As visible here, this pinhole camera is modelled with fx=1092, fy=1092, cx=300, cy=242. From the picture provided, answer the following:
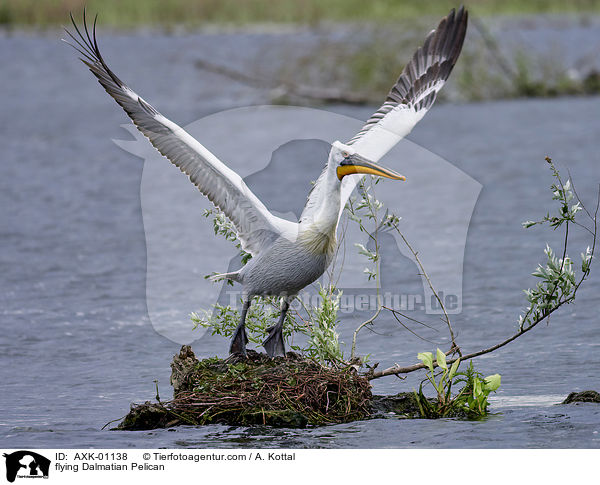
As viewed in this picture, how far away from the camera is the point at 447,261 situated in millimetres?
13891

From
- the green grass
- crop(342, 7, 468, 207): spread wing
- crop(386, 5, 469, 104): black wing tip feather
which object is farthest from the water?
the green grass

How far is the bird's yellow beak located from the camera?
7.99 metres

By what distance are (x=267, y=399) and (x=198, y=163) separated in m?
1.87

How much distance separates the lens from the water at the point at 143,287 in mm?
A: 8133

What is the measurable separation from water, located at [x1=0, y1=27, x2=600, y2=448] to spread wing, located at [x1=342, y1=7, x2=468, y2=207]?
212 centimetres

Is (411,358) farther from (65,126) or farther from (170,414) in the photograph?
(65,126)

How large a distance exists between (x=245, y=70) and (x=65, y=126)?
16.9ft

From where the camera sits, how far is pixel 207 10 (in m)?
41.2

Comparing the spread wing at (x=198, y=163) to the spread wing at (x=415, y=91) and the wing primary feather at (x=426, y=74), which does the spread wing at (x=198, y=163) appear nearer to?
the spread wing at (x=415, y=91)

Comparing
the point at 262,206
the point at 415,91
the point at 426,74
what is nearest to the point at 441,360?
the point at 262,206

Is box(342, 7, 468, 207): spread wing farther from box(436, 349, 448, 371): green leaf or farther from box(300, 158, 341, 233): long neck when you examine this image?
→ box(436, 349, 448, 371): green leaf

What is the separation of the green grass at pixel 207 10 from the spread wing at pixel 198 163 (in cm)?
3031
